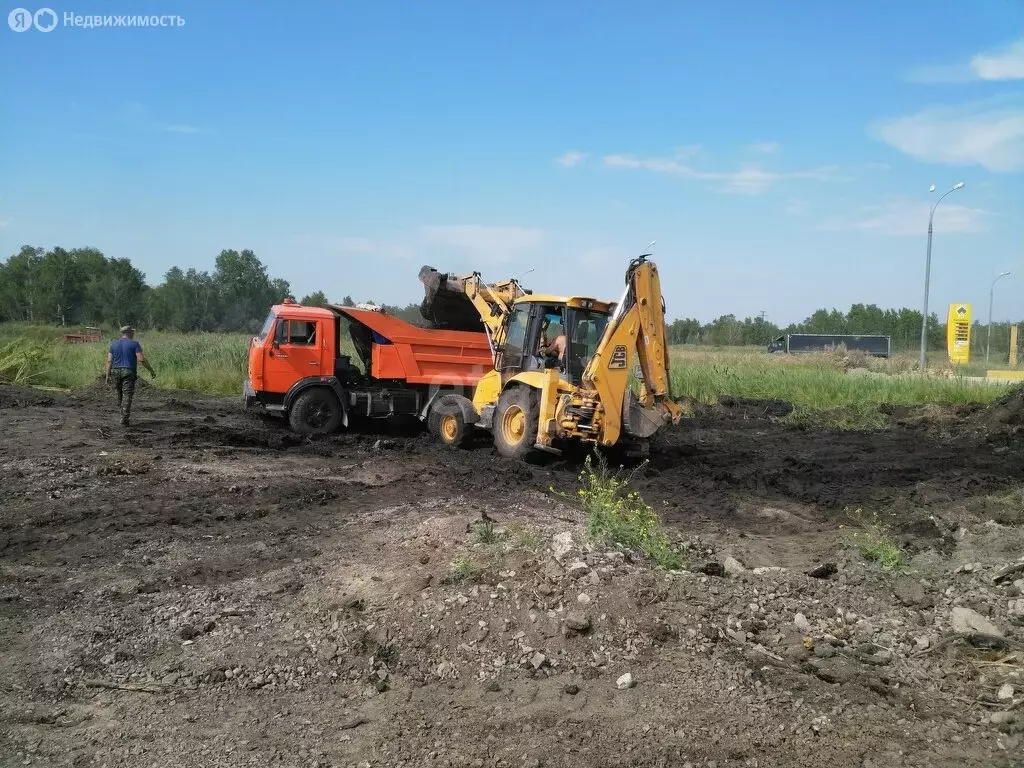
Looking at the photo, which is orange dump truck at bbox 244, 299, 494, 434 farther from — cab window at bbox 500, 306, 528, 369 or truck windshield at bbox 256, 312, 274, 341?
cab window at bbox 500, 306, 528, 369

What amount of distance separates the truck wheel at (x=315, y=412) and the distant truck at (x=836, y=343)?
33437mm

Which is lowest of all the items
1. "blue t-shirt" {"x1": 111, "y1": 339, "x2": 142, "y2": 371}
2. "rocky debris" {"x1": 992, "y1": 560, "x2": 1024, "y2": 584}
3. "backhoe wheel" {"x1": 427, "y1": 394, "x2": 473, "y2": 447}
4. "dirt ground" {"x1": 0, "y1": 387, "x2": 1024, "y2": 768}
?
"dirt ground" {"x1": 0, "y1": 387, "x2": 1024, "y2": 768}

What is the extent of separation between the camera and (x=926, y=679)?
14.9ft

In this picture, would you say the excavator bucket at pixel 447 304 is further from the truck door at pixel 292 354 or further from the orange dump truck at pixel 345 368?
the truck door at pixel 292 354

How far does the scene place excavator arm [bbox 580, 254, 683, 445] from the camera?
1015 centimetres

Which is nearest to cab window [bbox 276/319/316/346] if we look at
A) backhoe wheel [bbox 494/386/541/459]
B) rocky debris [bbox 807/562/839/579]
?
backhoe wheel [bbox 494/386/541/459]

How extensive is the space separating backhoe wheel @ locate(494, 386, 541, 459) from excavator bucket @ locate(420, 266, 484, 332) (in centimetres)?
298

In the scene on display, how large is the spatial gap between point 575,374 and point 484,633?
21.0 feet

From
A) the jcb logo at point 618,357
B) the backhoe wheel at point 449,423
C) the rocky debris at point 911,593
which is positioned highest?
the jcb logo at point 618,357

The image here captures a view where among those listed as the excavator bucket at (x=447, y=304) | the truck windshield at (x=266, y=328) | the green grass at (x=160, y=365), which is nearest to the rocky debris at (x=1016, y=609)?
the excavator bucket at (x=447, y=304)

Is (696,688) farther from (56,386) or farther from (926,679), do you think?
(56,386)

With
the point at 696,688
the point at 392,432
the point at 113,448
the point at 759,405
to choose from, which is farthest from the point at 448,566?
the point at 759,405

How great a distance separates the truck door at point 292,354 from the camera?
44.2 ft

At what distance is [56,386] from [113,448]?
12254 millimetres
